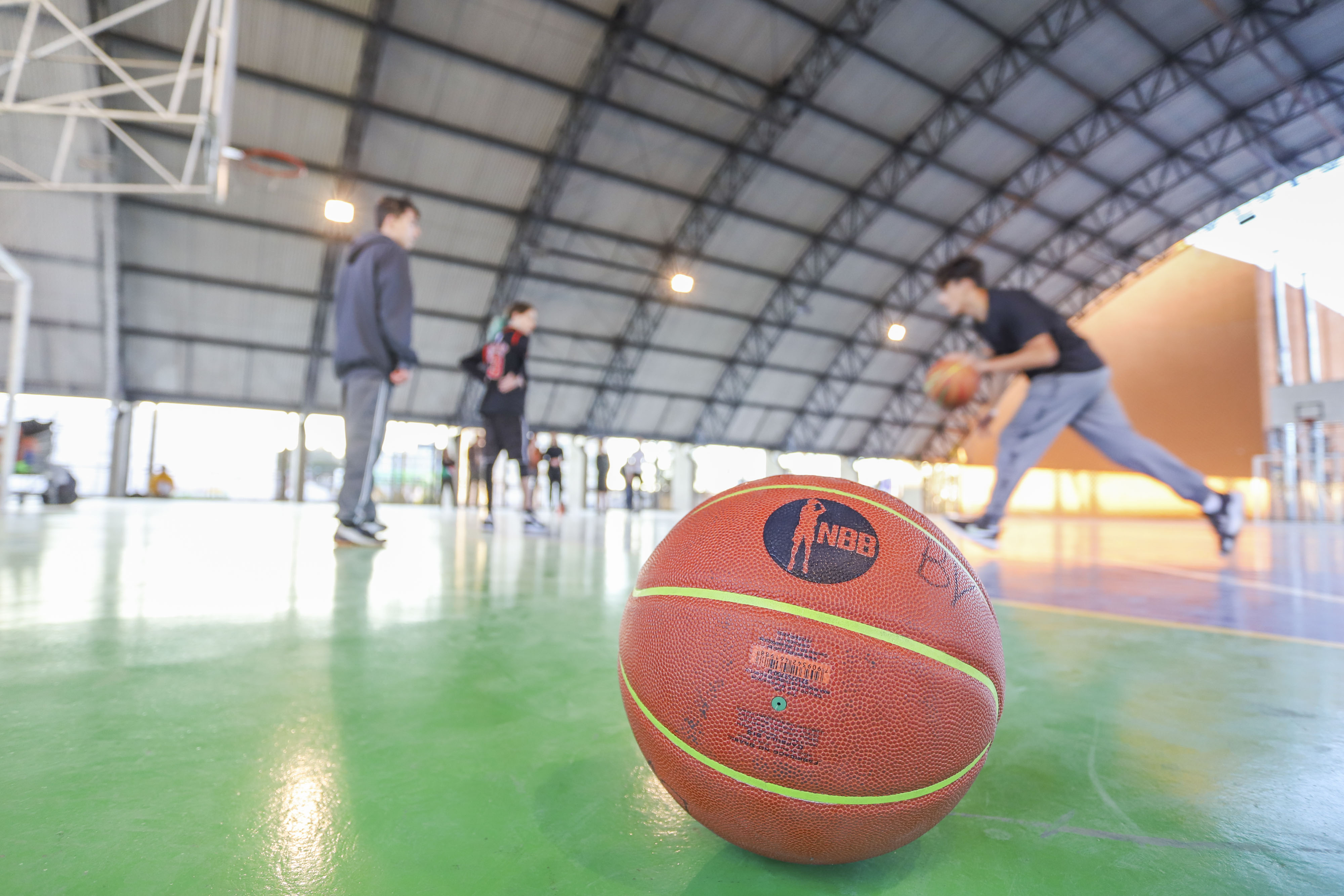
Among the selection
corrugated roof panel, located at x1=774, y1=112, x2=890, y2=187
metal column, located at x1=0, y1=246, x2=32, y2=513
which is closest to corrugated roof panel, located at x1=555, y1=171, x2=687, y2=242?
corrugated roof panel, located at x1=774, y1=112, x2=890, y2=187

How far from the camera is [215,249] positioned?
1597cm

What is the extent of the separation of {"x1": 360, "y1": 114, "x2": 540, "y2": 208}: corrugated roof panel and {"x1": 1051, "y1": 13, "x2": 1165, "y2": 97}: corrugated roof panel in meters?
12.1

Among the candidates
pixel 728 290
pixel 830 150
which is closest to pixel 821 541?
pixel 830 150

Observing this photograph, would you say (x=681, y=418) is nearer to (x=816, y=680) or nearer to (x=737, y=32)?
(x=737, y=32)

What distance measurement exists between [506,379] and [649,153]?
12.1 metres

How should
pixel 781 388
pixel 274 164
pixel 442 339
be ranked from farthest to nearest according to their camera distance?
pixel 781 388, pixel 442 339, pixel 274 164

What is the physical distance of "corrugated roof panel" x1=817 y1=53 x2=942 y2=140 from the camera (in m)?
14.9

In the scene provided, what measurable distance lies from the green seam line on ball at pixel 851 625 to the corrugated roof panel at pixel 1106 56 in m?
18.1

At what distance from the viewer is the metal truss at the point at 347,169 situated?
12086 millimetres

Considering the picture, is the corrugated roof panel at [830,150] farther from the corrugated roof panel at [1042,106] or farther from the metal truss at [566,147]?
the metal truss at [566,147]

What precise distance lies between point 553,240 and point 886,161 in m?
8.75

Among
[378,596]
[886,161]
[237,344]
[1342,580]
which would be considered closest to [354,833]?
[378,596]

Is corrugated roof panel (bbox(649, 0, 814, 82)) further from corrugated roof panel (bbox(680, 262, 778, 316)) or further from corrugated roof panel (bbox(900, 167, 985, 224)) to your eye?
corrugated roof panel (bbox(680, 262, 778, 316))

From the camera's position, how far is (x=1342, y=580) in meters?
4.10
